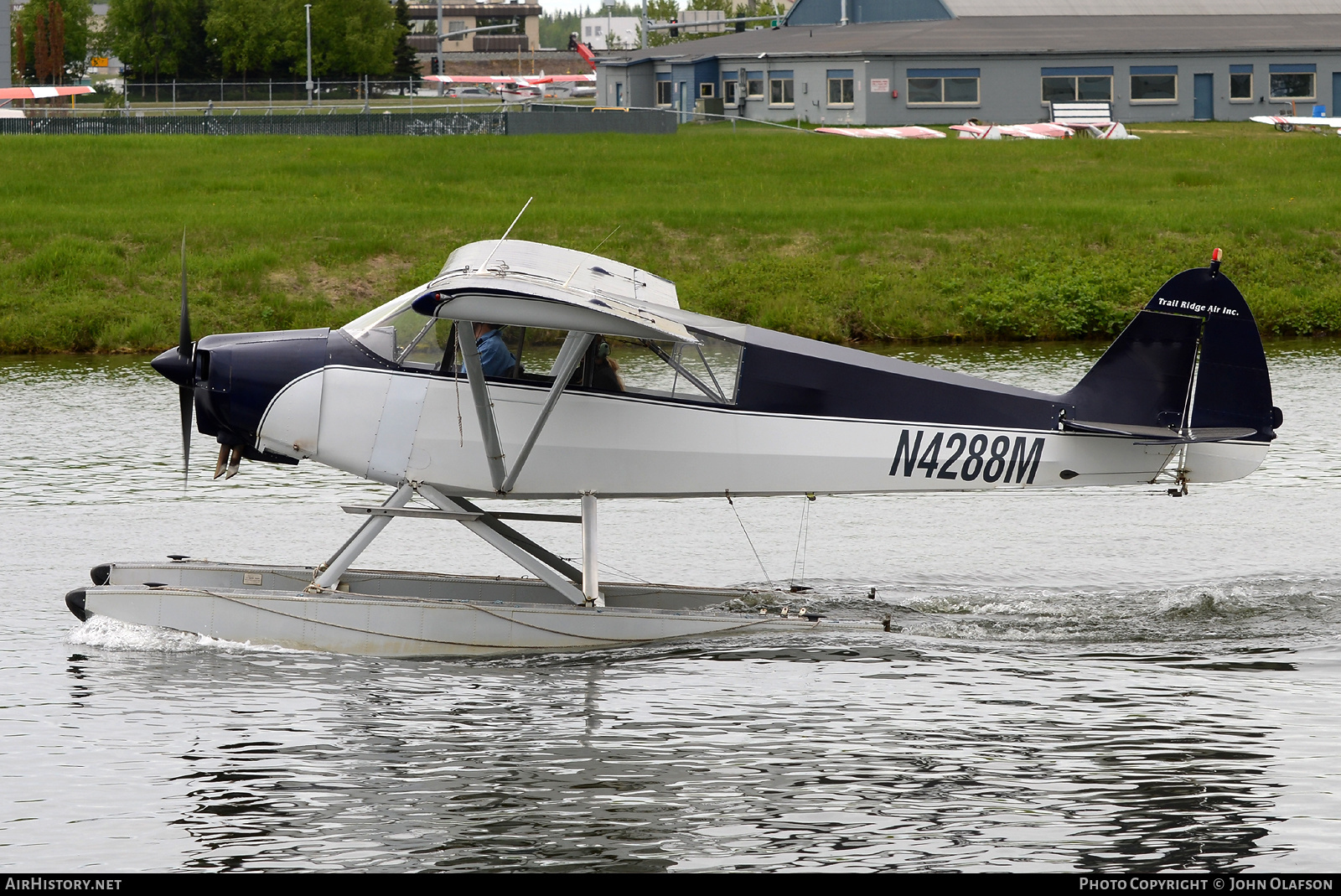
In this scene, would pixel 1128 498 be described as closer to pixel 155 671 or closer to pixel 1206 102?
pixel 155 671

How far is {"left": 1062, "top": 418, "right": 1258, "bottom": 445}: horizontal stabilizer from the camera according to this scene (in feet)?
34.8

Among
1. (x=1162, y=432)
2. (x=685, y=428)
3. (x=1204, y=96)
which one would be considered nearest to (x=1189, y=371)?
(x=1162, y=432)

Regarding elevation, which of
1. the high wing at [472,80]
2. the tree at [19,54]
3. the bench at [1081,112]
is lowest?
the bench at [1081,112]

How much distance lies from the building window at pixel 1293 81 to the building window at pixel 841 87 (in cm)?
1639

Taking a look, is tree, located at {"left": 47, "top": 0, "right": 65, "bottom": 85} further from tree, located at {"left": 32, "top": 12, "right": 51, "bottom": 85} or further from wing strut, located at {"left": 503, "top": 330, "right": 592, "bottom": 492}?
wing strut, located at {"left": 503, "top": 330, "right": 592, "bottom": 492}

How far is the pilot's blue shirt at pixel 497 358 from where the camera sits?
1052 centimetres

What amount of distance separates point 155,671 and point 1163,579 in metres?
8.05

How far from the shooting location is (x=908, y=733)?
9148 mm

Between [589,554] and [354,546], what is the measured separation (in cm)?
168

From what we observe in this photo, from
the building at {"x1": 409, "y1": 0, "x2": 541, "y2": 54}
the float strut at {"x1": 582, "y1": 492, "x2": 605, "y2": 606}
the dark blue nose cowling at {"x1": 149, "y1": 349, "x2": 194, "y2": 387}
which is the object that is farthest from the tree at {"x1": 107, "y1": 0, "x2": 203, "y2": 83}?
the building at {"x1": 409, "y1": 0, "x2": 541, "y2": 54}

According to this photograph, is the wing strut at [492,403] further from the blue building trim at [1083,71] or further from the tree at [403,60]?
the tree at [403,60]

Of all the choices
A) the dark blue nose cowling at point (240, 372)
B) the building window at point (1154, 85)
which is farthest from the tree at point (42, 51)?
the dark blue nose cowling at point (240, 372)

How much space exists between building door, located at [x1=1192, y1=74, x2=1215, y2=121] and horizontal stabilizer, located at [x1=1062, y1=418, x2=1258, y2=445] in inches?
2085

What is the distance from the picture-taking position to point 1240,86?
195 feet
